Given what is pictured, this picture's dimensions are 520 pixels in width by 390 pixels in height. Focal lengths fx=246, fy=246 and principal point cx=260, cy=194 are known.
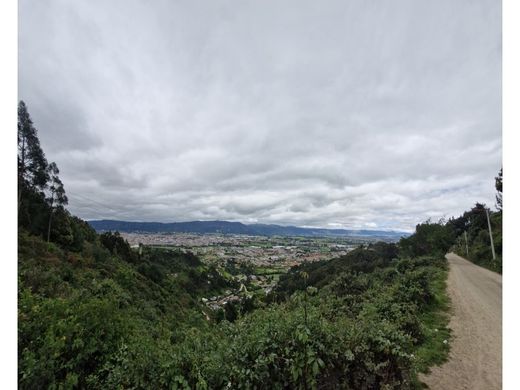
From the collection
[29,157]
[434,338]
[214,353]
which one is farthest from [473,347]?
[29,157]

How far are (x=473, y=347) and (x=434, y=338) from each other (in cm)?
82

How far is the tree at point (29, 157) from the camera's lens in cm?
2344

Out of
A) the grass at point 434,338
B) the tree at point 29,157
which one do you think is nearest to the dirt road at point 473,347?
the grass at point 434,338

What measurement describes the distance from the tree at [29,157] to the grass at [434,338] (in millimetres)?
31268

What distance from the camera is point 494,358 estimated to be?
530 cm

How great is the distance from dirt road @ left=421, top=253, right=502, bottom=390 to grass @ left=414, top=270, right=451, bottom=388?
0.45ft

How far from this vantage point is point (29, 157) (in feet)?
79.4

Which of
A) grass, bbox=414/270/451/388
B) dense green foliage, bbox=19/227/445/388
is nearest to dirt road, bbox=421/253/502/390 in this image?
grass, bbox=414/270/451/388

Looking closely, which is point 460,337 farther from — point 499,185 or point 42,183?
point 42,183

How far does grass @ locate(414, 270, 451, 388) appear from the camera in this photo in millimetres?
5117

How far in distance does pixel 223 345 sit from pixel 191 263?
73343mm

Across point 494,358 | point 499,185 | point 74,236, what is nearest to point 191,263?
point 74,236

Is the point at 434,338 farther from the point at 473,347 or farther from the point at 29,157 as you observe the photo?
the point at 29,157

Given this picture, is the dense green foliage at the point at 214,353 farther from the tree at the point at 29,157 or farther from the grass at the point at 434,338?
the tree at the point at 29,157
